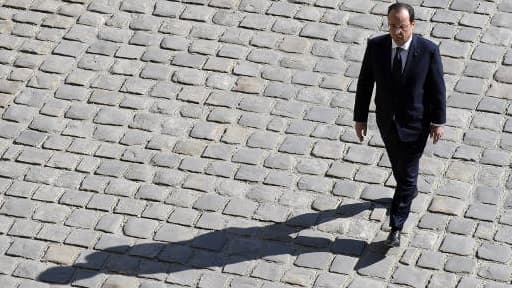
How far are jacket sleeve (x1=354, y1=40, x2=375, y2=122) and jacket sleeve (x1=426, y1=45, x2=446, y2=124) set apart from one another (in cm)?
45

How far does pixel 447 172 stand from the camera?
963 cm

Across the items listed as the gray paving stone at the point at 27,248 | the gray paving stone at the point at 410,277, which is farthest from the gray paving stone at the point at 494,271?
the gray paving stone at the point at 27,248

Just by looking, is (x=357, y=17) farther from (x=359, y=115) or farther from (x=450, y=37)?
(x=359, y=115)

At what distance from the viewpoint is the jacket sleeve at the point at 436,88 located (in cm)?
843

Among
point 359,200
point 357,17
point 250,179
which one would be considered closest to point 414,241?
point 359,200

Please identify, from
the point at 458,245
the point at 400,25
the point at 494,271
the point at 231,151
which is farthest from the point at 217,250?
the point at 400,25

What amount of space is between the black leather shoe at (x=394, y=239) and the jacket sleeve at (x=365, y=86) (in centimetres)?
89

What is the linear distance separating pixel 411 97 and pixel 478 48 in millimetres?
2635

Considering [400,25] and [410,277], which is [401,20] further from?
[410,277]

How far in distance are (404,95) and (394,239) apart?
1.15 meters

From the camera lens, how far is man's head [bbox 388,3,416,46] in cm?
817

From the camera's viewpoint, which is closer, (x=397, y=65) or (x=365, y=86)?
(x=397, y=65)

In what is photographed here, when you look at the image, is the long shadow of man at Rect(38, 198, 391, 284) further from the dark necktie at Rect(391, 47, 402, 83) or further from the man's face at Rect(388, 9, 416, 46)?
the man's face at Rect(388, 9, 416, 46)

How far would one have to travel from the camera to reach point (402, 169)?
8.73 meters
